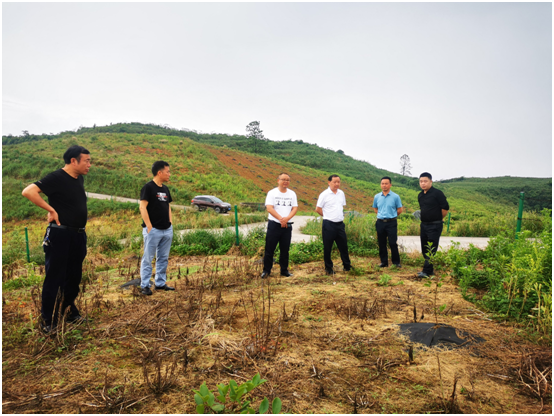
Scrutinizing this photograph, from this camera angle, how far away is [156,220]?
474cm

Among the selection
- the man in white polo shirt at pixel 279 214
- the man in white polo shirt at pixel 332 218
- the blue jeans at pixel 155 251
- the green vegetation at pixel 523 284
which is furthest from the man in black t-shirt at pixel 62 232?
the green vegetation at pixel 523 284

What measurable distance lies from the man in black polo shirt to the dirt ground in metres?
1.22

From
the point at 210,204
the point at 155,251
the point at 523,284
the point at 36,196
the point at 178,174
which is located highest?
the point at 178,174

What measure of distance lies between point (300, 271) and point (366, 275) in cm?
127

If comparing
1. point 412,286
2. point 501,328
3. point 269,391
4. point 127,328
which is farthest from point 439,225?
point 127,328

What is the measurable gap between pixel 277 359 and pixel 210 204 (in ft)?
72.9

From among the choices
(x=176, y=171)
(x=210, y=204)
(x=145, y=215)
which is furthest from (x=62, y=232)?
(x=176, y=171)

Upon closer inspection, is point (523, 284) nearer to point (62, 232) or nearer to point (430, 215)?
point (430, 215)

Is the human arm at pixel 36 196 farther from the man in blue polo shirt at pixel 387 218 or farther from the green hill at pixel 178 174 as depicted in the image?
the green hill at pixel 178 174

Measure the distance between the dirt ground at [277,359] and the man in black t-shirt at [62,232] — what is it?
286 millimetres

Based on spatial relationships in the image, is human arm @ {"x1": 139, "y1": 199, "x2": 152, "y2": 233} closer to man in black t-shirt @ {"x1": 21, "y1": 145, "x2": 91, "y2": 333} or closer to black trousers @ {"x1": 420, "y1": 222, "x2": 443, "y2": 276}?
man in black t-shirt @ {"x1": 21, "y1": 145, "x2": 91, "y2": 333}

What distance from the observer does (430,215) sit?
18.2 ft

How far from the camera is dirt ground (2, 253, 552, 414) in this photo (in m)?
2.17

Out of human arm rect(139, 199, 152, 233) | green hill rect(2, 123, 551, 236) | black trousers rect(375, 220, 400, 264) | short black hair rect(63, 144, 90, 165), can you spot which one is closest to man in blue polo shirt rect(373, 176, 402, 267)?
black trousers rect(375, 220, 400, 264)
